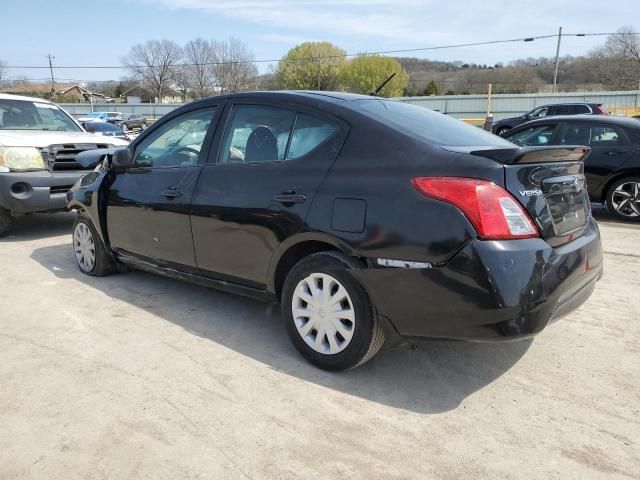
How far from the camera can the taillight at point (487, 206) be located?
246cm

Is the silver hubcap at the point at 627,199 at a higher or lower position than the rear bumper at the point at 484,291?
lower

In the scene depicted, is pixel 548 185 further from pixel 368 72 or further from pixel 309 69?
pixel 368 72

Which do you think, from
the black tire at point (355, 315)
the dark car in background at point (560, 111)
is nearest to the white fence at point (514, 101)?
the dark car in background at point (560, 111)

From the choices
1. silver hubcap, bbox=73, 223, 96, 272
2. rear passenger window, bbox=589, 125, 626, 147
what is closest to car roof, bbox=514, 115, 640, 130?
rear passenger window, bbox=589, 125, 626, 147

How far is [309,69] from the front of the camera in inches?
2918

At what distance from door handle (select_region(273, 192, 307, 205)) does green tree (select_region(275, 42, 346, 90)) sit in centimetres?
6876

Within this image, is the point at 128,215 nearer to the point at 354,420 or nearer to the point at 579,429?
the point at 354,420

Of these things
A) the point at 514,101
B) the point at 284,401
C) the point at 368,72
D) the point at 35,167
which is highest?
the point at 368,72

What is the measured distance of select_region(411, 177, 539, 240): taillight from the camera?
246 centimetres

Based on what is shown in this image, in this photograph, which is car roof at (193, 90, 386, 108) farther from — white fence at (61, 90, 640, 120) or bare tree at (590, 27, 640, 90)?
bare tree at (590, 27, 640, 90)

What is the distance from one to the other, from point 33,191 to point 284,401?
506 centimetres

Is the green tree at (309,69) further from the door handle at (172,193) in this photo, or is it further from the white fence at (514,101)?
the door handle at (172,193)

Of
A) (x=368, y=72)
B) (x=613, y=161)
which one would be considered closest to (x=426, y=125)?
(x=613, y=161)

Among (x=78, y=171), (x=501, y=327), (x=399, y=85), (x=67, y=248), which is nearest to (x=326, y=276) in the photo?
(x=501, y=327)
